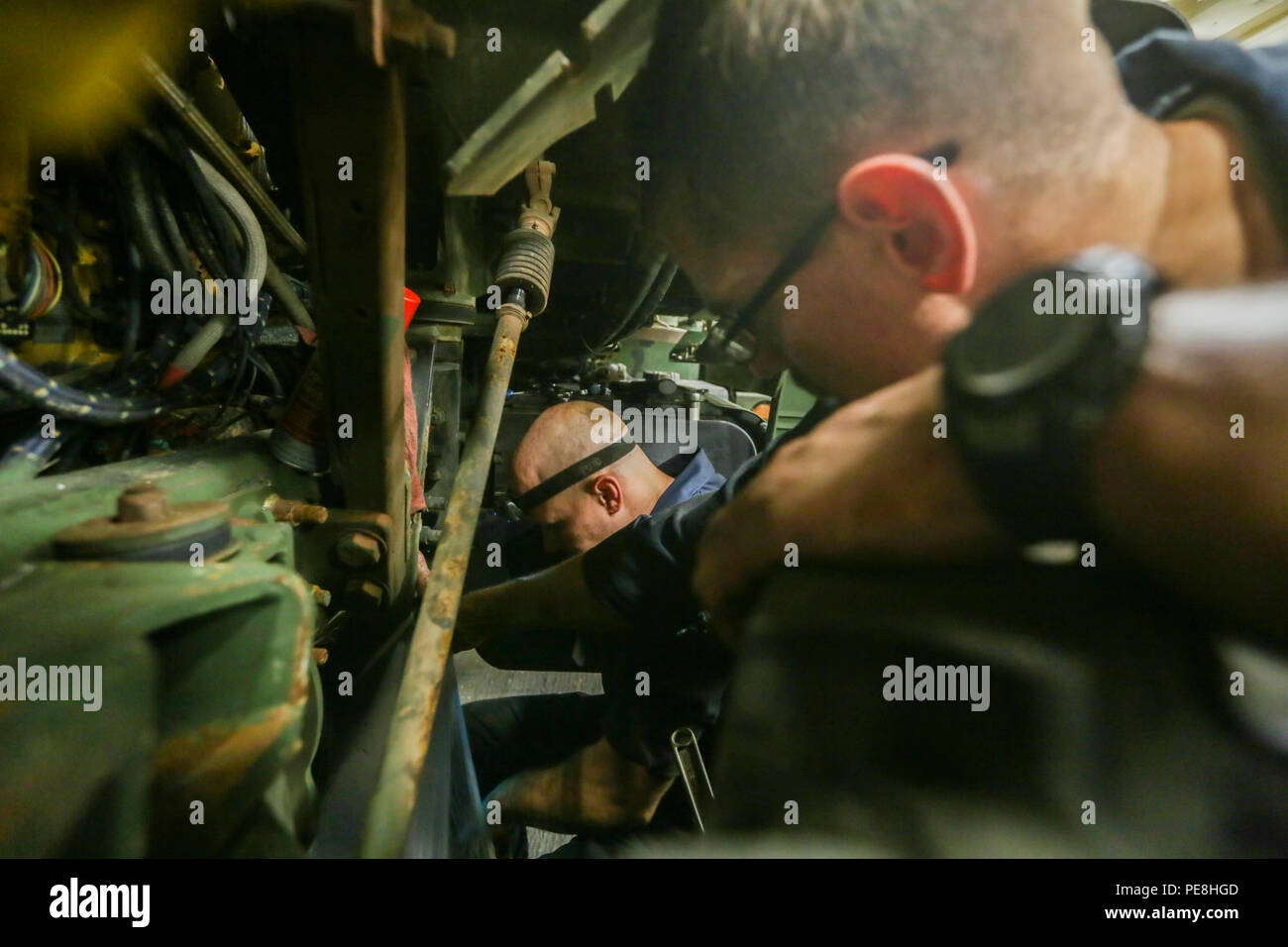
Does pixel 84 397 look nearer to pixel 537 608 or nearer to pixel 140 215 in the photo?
pixel 140 215

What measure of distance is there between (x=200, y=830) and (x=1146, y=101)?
3.68ft

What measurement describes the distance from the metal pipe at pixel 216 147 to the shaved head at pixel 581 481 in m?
0.75

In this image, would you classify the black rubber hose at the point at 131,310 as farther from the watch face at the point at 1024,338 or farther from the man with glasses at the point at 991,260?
the watch face at the point at 1024,338

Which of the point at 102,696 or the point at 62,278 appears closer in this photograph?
the point at 102,696

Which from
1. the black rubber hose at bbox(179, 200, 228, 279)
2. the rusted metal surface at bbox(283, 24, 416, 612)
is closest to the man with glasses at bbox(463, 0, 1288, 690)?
the rusted metal surface at bbox(283, 24, 416, 612)

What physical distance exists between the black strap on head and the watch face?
1.16m

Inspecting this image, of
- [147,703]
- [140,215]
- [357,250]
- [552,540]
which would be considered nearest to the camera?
[147,703]

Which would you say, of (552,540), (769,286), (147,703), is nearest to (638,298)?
(552,540)

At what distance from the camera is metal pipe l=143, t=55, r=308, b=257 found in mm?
714

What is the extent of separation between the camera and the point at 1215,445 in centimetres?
45

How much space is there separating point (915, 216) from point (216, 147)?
97cm
